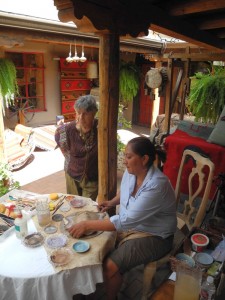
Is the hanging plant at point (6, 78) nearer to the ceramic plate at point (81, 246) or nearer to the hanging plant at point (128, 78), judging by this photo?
the hanging plant at point (128, 78)

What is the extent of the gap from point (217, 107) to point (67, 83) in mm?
6101

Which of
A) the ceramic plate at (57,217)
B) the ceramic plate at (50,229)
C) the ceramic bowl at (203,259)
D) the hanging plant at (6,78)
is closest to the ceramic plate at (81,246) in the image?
the ceramic plate at (50,229)

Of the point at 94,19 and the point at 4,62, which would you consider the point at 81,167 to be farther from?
the point at 4,62

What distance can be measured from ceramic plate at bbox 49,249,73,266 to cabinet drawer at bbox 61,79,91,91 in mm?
7627

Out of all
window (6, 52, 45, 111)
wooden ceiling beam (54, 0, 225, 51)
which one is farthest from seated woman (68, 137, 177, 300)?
window (6, 52, 45, 111)

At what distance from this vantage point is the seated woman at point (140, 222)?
7.04ft

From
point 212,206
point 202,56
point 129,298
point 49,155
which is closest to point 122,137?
point 49,155

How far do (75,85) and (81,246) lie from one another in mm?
7965

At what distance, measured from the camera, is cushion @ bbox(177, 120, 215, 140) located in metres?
3.91

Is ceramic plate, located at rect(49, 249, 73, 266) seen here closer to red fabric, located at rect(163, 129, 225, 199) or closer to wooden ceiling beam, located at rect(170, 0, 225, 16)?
red fabric, located at rect(163, 129, 225, 199)

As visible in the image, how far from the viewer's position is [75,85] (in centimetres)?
926

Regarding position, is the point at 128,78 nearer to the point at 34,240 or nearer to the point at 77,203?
the point at 77,203

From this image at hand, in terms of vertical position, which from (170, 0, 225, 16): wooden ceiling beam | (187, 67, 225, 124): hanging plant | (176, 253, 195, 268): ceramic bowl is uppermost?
(170, 0, 225, 16): wooden ceiling beam

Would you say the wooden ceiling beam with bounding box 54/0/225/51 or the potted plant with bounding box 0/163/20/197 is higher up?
the wooden ceiling beam with bounding box 54/0/225/51
